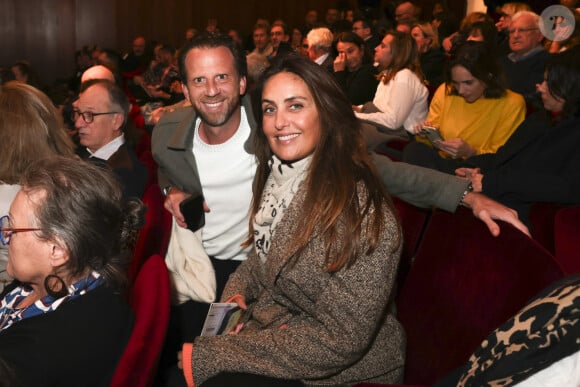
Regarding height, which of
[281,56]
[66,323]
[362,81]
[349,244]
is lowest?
[362,81]

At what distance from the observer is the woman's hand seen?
3.68 meters

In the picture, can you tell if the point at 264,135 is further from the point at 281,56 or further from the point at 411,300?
the point at 411,300

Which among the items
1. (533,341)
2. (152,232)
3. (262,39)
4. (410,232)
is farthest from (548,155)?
(262,39)

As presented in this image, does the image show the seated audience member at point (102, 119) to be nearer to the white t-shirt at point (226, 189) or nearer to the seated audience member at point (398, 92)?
the white t-shirt at point (226, 189)

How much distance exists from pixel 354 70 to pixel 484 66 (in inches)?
82.8

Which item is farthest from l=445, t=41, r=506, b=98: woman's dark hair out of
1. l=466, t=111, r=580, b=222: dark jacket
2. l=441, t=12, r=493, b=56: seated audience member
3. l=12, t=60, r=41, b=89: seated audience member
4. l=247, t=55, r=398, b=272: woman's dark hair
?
l=12, t=60, r=41, b=89: seated audience member

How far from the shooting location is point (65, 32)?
12828 millimetres

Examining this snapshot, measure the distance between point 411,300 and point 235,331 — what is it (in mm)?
516

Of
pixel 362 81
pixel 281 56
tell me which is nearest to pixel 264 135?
pixel 281 56

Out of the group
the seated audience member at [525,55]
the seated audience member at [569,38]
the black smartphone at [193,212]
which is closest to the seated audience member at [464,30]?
the seated audience member at [525,55]

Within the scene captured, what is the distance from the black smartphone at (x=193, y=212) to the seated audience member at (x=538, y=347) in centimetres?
131

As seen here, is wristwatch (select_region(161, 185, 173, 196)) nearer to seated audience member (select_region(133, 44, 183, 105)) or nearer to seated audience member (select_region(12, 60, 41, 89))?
seated audience member (select_region(133, 44, 183, 105))

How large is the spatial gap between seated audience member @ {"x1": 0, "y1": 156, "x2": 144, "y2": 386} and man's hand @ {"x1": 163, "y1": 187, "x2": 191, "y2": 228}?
0.66 m

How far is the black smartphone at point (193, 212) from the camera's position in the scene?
2.42 meters
